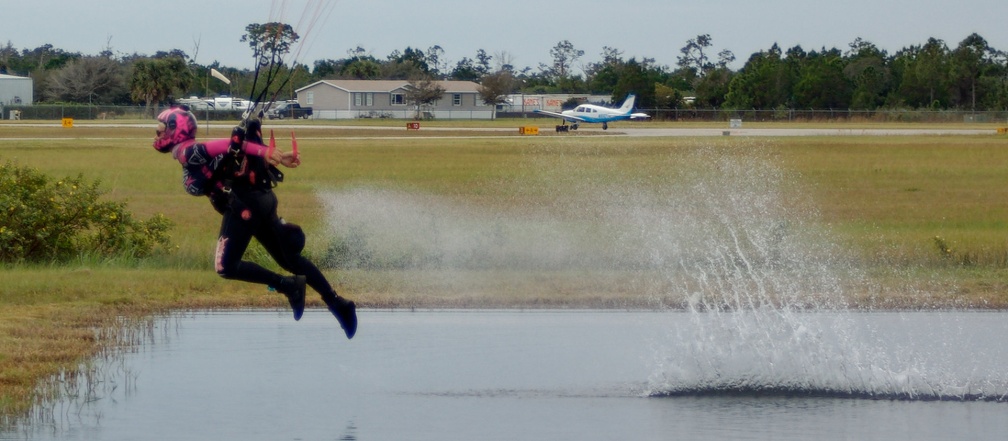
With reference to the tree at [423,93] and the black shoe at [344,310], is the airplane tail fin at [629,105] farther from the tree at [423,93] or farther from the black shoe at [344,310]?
the black shoe at [344,310]

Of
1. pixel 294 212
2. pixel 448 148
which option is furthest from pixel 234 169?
pixel 448 148

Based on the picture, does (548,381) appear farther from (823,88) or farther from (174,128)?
(823,88)

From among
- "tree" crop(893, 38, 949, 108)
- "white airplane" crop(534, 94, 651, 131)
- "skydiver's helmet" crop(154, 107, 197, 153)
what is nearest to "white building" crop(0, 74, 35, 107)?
"white airplane" crop(534, 94, 651, 131)

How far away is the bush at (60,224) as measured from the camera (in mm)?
16656

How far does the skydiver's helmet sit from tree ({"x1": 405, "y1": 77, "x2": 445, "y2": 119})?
105050mm

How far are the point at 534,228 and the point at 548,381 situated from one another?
11117mm

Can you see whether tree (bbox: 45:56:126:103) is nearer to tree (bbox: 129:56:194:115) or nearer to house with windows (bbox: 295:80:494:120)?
tree (bbox: 129:56:194:115)

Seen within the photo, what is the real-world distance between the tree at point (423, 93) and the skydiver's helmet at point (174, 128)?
105 m

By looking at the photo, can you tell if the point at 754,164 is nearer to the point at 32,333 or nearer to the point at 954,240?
the point at 954,240

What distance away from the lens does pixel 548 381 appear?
33.8 feet

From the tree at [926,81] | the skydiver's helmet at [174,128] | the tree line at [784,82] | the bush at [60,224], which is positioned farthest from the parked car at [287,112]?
the skydiver's helmet at [174,128]

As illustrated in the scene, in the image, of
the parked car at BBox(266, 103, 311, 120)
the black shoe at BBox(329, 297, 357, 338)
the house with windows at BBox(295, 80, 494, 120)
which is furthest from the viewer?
the house with windows at BBox(295, 80, 494, 120)

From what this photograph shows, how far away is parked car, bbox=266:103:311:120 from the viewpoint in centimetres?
10188

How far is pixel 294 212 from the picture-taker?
26.0 m
